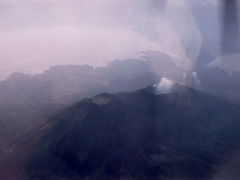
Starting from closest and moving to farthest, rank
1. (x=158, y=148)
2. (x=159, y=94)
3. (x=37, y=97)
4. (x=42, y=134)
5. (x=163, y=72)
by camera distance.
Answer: (x=158, y=148)
(x=42, y=134)
(x=159, y=94)
(x=37, y=97)
(x=163, y=72)

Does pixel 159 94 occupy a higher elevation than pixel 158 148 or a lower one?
higher

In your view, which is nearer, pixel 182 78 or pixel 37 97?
pixel 37 97

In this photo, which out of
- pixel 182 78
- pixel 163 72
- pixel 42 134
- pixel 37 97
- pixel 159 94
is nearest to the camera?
pixel 42 134

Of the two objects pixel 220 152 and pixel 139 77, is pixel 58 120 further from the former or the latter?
pixel 139 77

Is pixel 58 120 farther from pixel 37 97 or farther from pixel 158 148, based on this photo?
pixel 37 97

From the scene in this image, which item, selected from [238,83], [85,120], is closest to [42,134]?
[85,120]

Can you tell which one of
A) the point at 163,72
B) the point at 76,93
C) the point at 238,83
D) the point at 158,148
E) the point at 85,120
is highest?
the point at 163,72
